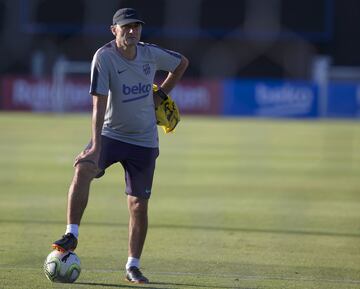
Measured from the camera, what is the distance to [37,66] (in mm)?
33375

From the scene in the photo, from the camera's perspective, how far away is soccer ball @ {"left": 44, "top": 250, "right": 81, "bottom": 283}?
6570 mm

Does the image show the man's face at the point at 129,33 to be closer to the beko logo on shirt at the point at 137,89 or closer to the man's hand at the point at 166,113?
the beko logo on shirt at the point at 137,89

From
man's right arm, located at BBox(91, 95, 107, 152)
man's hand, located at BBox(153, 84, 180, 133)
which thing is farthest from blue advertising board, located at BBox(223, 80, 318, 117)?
man's right arm, located at BBox(91, 95, 107, 152)

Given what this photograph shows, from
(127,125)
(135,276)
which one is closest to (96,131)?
(127,125)

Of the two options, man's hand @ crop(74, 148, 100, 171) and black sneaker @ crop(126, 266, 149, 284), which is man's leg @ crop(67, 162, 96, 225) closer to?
man's hand @ crop(74, 148, 100, 171)

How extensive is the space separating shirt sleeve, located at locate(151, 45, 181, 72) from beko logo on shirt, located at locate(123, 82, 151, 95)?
10.5 inches

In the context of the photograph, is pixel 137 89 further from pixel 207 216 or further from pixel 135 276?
pixel 207 216

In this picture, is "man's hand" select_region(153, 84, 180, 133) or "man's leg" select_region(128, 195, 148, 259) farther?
"man's hand" select_region(153, 84, 180, 133)

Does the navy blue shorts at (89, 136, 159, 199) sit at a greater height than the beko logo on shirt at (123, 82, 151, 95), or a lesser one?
lesser

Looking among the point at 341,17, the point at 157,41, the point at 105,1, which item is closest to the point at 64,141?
the point at 105,1

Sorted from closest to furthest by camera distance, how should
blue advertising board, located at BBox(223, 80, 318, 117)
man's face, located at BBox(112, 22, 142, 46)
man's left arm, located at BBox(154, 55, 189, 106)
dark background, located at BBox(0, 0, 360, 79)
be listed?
1. man's face, located at BBox(112, 22, 142, 46)
2. man's left arm, located at BBox(154, 55, 189, 106)
3. dark background, located at BBox(0, 0, 360, 79)
4. blue advertising board, located at BBox(223, 80, 318, 117)

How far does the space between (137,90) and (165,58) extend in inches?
18.3

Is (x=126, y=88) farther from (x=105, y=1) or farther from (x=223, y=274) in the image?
(x=105, y=1)

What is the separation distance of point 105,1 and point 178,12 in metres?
2.64
